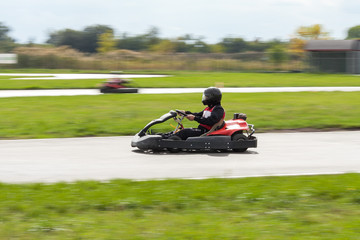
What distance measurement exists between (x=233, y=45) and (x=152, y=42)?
15390mm

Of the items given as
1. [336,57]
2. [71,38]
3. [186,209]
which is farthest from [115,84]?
[71,38]

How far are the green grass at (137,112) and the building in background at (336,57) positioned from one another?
28.2 metres

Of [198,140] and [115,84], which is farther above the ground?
[115,84]

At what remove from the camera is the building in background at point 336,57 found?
1957 inches

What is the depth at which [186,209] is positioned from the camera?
6410 millimetres

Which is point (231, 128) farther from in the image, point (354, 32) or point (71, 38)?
point (354, 32)

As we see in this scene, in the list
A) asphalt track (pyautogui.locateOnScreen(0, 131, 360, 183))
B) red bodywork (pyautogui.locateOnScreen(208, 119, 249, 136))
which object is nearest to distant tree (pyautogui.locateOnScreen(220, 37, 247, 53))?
asphalt track (pyautogui.locateOnScreen(0, 131, 360, 183))

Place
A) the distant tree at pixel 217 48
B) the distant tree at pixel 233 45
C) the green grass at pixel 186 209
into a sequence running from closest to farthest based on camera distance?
the green grass at pixel 186 209 < the distant tree at pixel 217 48 < the distant tree at pixel 233 45

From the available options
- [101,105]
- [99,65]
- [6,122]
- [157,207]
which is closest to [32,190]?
[157,207]

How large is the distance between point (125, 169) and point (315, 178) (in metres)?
2.99

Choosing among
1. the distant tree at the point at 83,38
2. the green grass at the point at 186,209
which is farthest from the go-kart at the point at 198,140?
the distant tree at the point at 83,38

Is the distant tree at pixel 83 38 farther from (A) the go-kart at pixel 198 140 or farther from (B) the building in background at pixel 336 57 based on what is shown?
(A) the go-kart at pixel 198 140

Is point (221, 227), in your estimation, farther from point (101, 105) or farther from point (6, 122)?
point (101, 105)

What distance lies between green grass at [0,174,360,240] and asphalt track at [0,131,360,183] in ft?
2.37
